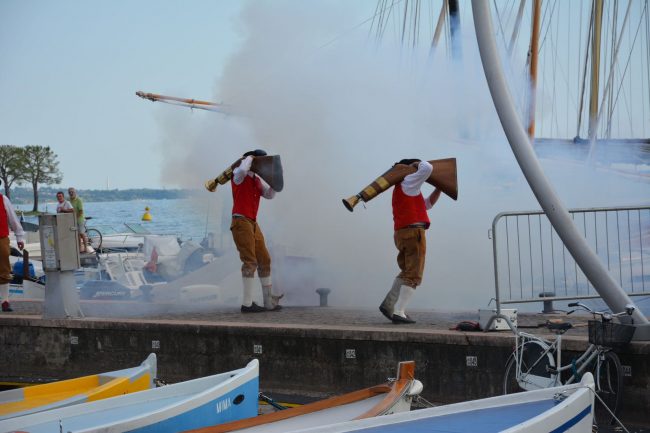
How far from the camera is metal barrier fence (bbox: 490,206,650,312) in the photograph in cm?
1064

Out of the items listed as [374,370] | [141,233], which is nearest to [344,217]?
[374,370]

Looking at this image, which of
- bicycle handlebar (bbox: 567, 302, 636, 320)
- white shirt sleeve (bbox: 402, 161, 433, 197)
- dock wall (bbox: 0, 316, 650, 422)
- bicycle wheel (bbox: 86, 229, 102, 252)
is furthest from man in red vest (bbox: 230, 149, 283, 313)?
bicycle wheel (bbox: 86, 229, 102, 252)

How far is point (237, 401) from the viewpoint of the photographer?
7.06m

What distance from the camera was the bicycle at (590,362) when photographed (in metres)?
7.36

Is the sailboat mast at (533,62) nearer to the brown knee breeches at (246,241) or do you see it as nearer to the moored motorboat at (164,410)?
the brown knee breeches at (246,241)

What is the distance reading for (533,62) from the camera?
2778 centimetres

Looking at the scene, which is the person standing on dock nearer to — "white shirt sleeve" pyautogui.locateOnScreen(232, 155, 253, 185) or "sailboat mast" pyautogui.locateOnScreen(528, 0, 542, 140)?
"white shirt sleeve" pyautogui.locateOnScreen(232, 155, 253, 185)

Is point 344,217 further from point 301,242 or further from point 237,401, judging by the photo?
point 237,401

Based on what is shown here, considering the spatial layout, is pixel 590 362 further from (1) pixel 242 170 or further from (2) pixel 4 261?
(2) pixel 4 261

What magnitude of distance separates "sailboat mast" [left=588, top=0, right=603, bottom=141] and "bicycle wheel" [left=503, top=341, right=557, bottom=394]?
2225 cm

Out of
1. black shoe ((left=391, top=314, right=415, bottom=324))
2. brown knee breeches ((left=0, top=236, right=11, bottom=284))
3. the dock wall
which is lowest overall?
the dock wall

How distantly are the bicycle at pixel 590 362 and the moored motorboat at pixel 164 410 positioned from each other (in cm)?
234

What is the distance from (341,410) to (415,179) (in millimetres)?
4017

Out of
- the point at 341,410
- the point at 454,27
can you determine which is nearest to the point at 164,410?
the point at 341,410
